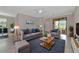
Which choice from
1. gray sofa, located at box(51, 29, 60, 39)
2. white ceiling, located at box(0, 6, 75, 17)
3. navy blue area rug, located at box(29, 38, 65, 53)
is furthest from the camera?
white ceiling, located at box(0, 6, 75, 17)

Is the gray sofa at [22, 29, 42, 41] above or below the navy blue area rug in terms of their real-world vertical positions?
above

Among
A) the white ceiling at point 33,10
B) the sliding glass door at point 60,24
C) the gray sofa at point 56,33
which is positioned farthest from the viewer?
the white ceiling at point 33,10

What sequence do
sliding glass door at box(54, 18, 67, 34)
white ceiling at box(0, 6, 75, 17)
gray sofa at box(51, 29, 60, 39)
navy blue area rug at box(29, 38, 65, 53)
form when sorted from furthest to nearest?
white ceiling at box(0, 6, 75, 17), gray sofa at box(51, 29, 60, 39), sliding glass door at box(54, 18, 67, 34), navy blue area rug at box(29, 38, 65, 53)

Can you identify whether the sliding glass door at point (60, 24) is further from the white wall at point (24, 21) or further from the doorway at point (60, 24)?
the white wall at point (24, 21)

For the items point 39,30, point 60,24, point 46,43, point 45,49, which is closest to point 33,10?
point 39,30

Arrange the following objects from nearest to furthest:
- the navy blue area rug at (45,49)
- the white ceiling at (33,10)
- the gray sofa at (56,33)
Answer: the navy blue area rug at (45,49), the gray sofa at (56,33), the white ceiling at (33,10)

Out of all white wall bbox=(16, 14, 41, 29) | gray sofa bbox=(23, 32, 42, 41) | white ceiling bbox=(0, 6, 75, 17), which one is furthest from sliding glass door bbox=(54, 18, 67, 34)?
gray sofa bbox=(23, 32, 42, 41)

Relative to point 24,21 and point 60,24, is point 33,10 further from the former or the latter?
point 60,24

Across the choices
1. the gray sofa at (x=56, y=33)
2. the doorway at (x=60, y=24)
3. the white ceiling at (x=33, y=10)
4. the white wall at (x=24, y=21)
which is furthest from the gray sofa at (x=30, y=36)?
the white ceiling at (x=33, y=10)

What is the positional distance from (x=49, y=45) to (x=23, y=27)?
4.36 ft

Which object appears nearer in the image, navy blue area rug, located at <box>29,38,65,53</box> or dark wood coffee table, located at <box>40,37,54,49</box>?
navy blue area rug, located at <box>29,38,65,53</box>

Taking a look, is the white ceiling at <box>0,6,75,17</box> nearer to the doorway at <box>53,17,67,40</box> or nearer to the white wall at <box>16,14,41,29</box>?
the white wall at <box>16,14,41,29</box>
